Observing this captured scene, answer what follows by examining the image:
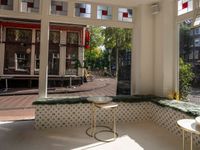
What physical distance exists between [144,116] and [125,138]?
1151 millimetres

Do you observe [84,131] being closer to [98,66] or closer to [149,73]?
[149,73]

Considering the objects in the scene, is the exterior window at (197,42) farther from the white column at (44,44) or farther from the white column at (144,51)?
the white column at (44,44)

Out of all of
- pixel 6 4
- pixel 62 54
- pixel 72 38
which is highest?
pixel 72 38

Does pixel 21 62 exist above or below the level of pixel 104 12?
below

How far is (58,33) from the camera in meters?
10.4

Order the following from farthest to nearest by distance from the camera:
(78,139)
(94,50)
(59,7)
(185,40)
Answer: (94,50)
(59,7)
(185,40)
(78,139)

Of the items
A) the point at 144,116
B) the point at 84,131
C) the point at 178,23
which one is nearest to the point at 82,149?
the point at 84,131

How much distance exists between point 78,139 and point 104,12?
292 cm

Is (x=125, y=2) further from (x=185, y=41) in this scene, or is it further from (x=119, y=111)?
(x=119, y=111)

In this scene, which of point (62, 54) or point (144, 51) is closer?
point (144, 51)

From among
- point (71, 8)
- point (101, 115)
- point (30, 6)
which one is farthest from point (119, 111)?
point (30, 6)

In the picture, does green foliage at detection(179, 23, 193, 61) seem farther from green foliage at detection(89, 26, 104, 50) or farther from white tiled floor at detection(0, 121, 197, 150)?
green foliage at detection(89, 26, 104, 50)

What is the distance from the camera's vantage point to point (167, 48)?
4242 millimetres

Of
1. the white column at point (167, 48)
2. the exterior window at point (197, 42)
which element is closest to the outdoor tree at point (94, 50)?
the white column at point (167, 48)
